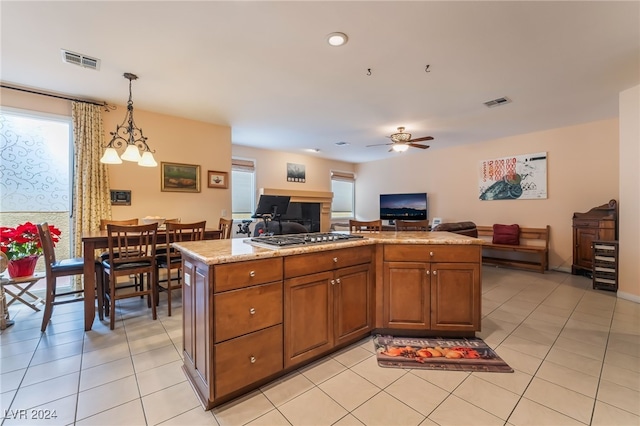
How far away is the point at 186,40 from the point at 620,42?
3.74 meters

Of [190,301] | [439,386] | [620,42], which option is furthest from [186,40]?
[620,42]

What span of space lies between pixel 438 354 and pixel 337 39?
2705 mm

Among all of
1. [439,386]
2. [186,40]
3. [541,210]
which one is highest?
[186,40]

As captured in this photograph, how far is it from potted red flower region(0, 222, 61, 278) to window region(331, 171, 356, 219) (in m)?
6.32

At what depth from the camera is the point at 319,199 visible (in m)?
7.59

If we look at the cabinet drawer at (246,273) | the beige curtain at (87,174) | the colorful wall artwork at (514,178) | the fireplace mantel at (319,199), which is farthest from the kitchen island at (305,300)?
the fireplace mantel at (319,199)

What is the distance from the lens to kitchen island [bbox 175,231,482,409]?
163 centimetres

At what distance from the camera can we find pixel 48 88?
3393 mm

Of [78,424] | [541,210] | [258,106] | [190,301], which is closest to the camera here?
[78,424]

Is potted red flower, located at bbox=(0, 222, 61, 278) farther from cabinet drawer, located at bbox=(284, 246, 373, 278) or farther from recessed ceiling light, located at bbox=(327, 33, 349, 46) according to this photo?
recessed ceiling light, located at bbox=(327, 33, 349, 46)

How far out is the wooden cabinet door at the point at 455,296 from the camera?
2.43 meters

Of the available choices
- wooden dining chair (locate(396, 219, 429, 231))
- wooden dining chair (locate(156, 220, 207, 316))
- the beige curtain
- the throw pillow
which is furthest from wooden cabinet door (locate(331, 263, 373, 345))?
the throw pillow

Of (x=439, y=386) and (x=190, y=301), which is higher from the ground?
(x=190, y=301)

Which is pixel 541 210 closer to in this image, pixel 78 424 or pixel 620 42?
pixel 620 42
